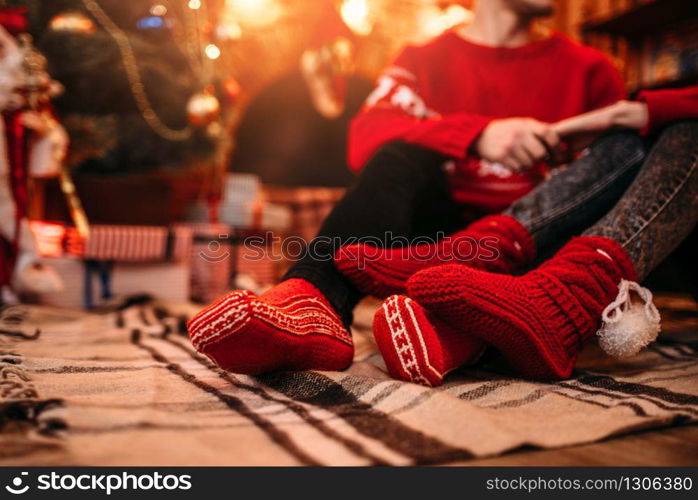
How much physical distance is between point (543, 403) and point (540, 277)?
5.0 inches

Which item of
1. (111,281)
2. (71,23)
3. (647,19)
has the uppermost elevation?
(647,19)

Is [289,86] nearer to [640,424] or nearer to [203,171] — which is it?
[203,171]

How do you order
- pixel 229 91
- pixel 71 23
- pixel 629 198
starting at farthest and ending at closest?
1. pixel 229 91
2. pixel 71 23
3. pixel 629 198

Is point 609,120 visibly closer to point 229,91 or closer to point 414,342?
point 414,342

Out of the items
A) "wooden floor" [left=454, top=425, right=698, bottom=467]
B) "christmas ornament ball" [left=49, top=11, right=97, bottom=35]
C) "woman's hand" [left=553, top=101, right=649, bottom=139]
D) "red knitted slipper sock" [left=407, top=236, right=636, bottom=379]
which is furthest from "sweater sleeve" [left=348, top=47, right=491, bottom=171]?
"christmas ornament ball" [left=49, top=11, right=97, bottom=35]

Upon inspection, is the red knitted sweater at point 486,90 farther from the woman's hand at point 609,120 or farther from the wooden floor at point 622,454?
the wooden floor at point 622,454

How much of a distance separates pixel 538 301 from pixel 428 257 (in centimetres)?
14

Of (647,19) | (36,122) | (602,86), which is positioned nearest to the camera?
(602,86)

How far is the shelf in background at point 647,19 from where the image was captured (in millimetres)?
1952

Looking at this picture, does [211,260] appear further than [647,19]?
No

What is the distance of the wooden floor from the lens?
37 centimetres

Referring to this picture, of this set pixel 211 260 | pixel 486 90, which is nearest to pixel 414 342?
pixel 486 90

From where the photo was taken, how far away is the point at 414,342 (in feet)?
1.65

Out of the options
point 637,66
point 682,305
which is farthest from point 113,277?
point 637,66
